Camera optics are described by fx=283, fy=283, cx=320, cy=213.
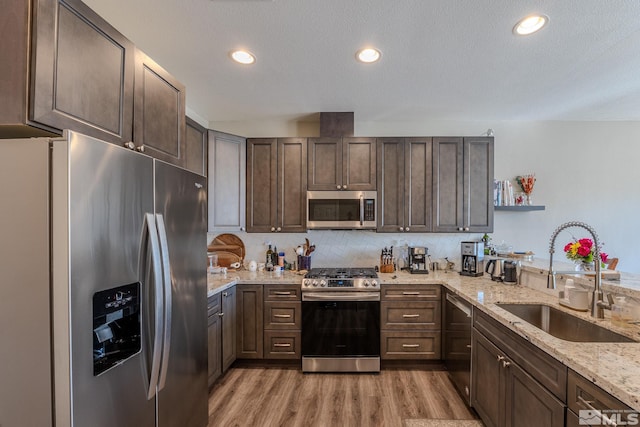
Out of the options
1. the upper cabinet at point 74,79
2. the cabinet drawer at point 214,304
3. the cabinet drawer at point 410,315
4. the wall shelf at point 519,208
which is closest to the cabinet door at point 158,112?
the upper cabinet at point 74,79

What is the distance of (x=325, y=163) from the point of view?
10.4 ft

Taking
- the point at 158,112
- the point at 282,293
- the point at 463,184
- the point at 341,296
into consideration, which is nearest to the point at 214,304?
the point at 282,293

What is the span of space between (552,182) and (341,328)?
3108 millimetres

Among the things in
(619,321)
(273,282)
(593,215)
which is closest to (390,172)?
(273,282)

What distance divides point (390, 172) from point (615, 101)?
7.74ft

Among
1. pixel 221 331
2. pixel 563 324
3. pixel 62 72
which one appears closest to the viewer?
pixel 62 72

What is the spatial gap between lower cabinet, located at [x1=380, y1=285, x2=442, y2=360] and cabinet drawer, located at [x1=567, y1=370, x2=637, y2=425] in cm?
166

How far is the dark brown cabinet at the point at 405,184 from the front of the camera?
10.4 feet

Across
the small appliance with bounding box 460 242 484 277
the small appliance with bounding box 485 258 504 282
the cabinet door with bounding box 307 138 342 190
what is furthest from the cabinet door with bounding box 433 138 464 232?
the cabinet door with bounding box 307 138 342 190

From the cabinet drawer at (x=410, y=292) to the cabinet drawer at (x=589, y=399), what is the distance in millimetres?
1652

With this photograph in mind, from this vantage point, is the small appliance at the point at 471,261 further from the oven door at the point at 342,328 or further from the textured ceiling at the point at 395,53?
the textured ceiling at the point at 395,53

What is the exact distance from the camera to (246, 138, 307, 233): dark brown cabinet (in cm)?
319

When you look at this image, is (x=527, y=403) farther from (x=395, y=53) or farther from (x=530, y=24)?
(x=395, y=53)

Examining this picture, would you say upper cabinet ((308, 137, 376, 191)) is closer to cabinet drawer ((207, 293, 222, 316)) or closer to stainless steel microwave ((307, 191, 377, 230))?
stainless steel microwave ((307, 191, 377, 230))
